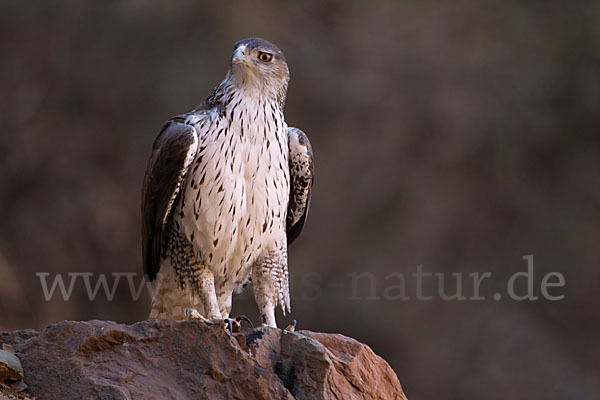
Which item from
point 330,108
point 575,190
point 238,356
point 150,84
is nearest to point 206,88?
point 150,84

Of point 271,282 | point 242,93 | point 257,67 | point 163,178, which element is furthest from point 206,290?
point 257,67

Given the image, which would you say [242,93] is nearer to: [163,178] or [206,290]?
[163,178]

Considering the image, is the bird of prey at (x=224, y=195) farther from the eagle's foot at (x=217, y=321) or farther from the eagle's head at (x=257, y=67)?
the eagle's foot at (x=217, y=321)

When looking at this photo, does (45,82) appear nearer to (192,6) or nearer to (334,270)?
(192,6)

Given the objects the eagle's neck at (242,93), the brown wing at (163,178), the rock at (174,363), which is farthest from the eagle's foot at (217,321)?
the eagle's neck at (242,93)

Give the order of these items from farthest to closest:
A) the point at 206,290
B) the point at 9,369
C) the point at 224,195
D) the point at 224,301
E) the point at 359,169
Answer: the point at 359,169 → the point at 224,301 → the point at 206,290 → the point at 224,195 → the point at 9,369

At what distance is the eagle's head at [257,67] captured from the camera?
470 centimetres

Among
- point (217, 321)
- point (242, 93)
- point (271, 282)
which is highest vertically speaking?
point (242, 93)

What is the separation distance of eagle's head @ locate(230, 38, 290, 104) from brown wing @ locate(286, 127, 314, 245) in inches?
12.4

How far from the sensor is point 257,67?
4.74 m

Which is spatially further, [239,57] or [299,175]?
[299,175]

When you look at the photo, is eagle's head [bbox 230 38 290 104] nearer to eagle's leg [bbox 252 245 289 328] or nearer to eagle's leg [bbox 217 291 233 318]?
eagle's leg [bbox 252 245 289 328]

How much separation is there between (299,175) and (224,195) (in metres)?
0.74

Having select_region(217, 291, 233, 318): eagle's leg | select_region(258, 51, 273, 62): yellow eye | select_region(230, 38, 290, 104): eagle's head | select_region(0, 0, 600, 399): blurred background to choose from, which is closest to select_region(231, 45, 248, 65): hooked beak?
select_region(230, 38, 290, 104): eagle's head
